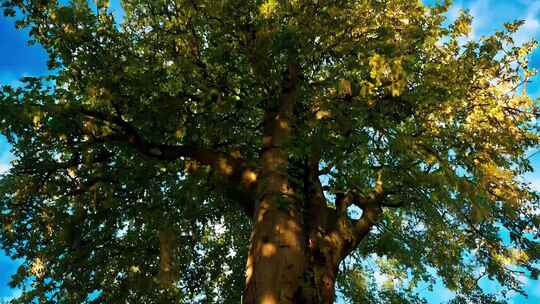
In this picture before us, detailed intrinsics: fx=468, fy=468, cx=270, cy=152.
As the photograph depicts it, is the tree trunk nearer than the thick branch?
Yes

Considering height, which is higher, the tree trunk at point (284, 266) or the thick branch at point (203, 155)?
the thick branch at point (203, 155)

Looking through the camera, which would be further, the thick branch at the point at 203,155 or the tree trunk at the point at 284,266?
the thick branch at the point at 203,155

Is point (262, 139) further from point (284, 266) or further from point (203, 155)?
point (284, 266)

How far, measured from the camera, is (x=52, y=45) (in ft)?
37.6

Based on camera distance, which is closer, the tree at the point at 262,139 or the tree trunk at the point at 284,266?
the tree trunk at the point at 284,266

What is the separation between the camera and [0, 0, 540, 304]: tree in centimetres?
998

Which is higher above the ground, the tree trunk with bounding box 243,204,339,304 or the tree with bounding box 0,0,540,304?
the tree with bounding box 0,0,540,304

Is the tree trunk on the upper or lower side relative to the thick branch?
lower

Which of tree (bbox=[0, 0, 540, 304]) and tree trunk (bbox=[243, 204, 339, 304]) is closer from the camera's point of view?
tree trunk (bbox=[243, 204, 339, 304])

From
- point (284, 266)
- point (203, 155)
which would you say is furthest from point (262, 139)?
point (284, 266)

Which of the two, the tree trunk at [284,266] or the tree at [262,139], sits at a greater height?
the tree at [262,139]

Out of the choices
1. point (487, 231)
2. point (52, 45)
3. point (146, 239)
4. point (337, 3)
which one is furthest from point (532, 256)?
point (52, 45)

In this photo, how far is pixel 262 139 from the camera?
39.0ft

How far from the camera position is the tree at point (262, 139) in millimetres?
9977
